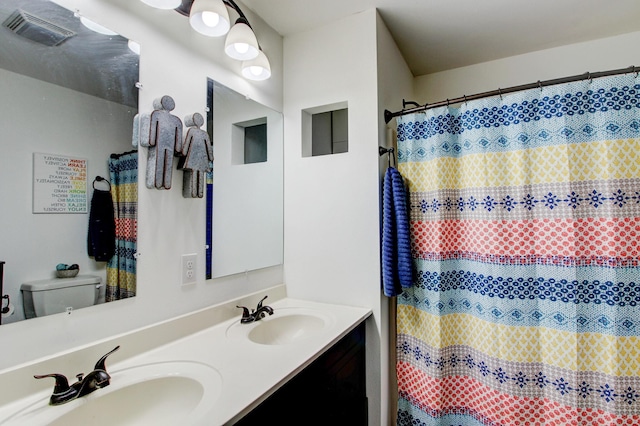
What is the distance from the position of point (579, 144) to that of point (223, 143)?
1609 millimetres

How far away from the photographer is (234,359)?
1062 millimetres

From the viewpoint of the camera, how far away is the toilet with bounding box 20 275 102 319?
34.4 inches

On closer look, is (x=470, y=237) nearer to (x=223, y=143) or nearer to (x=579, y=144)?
(x=579, y=144)

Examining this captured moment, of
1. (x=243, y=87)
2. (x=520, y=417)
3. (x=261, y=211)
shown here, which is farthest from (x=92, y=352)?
(x=520, y=417)

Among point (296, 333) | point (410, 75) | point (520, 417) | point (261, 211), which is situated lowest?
point (520, 417)

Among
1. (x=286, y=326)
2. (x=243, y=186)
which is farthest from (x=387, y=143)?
(x=286, y=326)

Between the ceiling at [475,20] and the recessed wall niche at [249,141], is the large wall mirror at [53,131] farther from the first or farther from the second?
the ceiling at [475,20]

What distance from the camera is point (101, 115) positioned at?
3.43 ft

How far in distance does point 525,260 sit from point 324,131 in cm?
128

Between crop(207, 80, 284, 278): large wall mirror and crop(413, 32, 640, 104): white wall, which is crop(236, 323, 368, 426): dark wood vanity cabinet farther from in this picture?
crop(413, 32, 640, 104): white wall

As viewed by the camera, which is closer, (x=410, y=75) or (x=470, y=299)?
(x=470, y=299)

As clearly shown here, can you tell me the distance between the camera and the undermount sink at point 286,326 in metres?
1.42

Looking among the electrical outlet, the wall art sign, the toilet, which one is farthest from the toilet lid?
the electrical outlet

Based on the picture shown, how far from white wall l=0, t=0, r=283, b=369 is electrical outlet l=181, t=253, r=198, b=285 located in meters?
0.03
